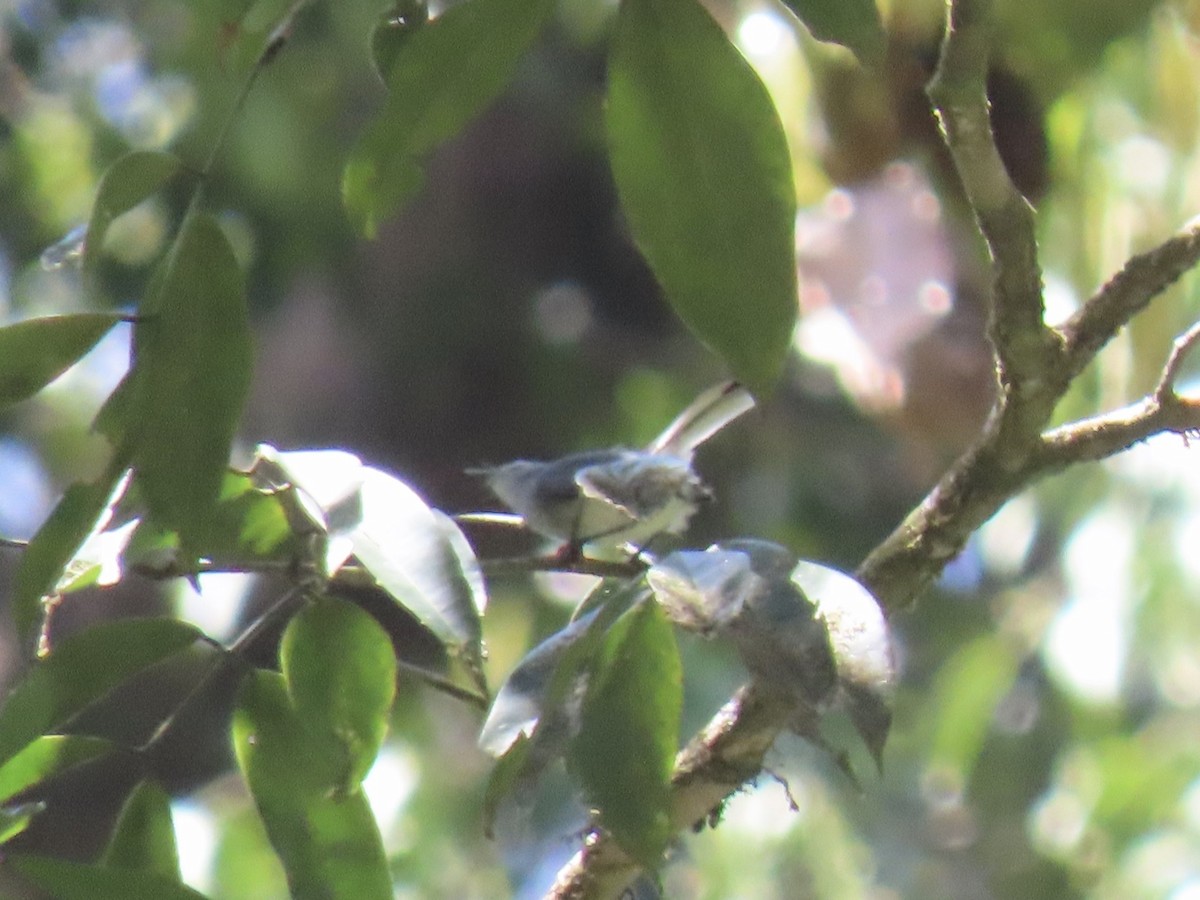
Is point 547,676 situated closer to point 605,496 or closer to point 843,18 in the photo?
point 605,496

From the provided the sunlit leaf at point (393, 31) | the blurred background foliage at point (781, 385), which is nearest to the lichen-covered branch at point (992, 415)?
the sunlit leaf at point (393, 31)

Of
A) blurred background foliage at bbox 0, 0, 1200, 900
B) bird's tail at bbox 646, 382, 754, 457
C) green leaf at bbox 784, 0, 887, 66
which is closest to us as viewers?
green leaf at bbox 784, 0, 887, 66

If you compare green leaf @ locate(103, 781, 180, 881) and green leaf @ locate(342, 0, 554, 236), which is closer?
green leaf @ locate(342, 0, 554, 236)

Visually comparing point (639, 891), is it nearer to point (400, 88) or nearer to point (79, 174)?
point (400, 88)

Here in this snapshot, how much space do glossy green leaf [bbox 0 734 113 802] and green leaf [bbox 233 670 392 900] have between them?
0.18ft

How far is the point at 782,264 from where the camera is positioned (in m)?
0.50

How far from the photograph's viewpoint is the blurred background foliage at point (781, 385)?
1.66 metres

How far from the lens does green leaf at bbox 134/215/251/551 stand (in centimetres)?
55

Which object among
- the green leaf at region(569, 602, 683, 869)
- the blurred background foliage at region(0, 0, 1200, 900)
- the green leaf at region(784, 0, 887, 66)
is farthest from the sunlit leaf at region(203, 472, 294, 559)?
the blurred background foliage at region(0, 0, 1200, 900)

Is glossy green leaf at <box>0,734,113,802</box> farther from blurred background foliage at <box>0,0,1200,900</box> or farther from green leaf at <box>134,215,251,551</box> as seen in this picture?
blurred background foliage at <box>0,0,1200,900</box>

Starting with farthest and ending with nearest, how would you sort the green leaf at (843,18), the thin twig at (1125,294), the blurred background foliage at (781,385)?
1. the blurred background foliage at (781,385)
2. the thin twig at (1125,294)
3. the green leaf at (843,18)

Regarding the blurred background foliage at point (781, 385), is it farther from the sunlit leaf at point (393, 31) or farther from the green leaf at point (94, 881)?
the green leaf at point (94, 881)

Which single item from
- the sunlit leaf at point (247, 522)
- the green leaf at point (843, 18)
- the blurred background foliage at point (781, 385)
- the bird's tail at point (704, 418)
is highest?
the green leaf at point (843, 18)

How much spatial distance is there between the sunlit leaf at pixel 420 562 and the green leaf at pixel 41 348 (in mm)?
107
